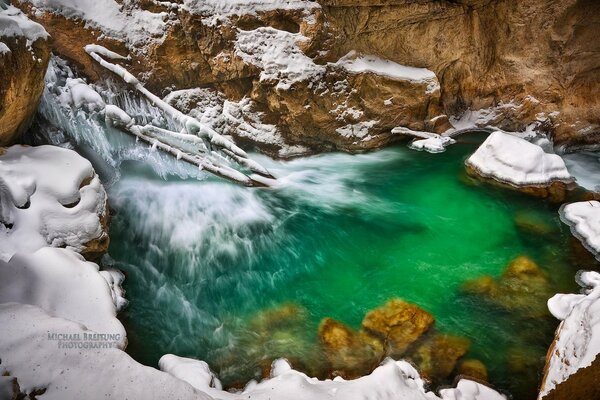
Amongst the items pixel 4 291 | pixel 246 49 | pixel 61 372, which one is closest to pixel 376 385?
pixel 61 372

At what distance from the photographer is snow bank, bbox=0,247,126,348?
3.90 m

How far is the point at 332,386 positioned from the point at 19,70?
5.99m

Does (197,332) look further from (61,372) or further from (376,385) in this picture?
(376,385)

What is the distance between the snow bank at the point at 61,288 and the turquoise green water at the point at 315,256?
0.78 meters

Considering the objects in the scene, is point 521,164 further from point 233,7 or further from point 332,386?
point 233,7

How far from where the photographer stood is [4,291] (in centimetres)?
377

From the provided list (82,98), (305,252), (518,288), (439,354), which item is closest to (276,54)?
(82,98)

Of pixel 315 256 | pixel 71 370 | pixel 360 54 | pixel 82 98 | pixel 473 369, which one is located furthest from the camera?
pixel 360 54

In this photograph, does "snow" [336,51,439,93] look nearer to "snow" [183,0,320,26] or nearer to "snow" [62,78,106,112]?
"snow" [183,0,320,26]

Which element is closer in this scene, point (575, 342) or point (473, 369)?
point (575, 342)

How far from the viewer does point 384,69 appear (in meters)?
8.84

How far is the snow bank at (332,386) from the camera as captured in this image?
3.53 meters

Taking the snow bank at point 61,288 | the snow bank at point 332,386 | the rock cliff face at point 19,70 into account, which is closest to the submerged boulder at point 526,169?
the snow bank at point 332,386

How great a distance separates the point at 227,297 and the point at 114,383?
101 inches
